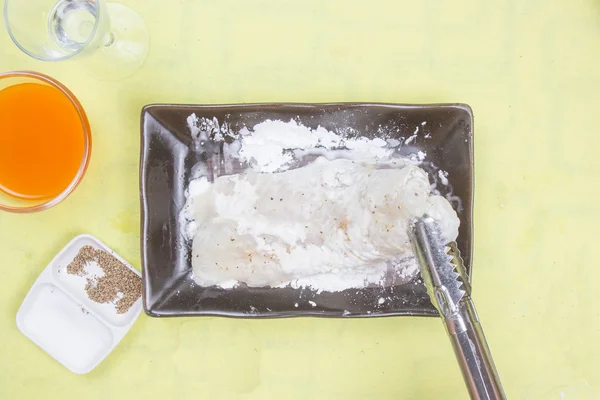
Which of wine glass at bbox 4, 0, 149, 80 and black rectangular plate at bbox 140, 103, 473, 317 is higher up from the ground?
wine glass at bbox 4, 0, 149, 80

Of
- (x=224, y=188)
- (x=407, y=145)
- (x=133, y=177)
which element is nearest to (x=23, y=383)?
(x=133, y=177)

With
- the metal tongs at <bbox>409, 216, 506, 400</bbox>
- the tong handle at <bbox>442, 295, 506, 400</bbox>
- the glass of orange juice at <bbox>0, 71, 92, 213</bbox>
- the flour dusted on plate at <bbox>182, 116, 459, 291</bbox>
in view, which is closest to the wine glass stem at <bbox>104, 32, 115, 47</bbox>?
the glass of orange juice at <bbox>0, 71, 92, 213</bbox>

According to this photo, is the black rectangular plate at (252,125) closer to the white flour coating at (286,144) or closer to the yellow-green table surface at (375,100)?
the white flour coating at (286,144)

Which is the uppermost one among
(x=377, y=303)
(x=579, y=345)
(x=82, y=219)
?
(x=82, y=219)

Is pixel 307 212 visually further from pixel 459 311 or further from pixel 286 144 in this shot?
pixel 459 311

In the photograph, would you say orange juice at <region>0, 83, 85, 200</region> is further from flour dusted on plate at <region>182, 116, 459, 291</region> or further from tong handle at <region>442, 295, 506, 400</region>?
tong handle at <region>442, 295, 506, 400</region>

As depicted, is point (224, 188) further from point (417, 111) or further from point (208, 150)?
point (417, 111)

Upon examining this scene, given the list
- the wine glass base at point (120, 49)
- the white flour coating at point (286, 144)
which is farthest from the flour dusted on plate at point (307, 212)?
the wine glass base at point (120, 49)
